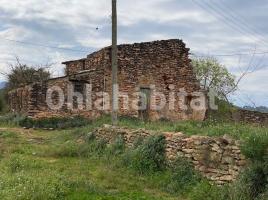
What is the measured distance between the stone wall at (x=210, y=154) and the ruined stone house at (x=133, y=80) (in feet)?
43.6

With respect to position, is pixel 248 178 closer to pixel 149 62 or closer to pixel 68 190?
pixel 68 190

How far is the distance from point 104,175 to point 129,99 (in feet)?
46.0

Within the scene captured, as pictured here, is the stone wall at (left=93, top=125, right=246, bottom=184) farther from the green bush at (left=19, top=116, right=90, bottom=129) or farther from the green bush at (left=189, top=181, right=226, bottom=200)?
the green bush at (left=19, top=116, right=90, bottom=129)

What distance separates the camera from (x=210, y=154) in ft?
31.1

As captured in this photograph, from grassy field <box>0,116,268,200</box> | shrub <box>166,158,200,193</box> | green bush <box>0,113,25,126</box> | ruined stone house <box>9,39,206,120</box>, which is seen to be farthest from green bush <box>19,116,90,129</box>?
shrub <box>166,158,200,193</box>

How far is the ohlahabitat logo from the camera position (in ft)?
78.4

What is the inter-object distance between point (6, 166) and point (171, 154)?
3.92 meters

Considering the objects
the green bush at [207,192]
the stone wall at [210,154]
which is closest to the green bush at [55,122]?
the stone wall at [210,154]

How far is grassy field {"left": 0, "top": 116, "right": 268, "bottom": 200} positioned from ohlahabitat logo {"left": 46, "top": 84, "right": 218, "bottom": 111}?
943 centimetres

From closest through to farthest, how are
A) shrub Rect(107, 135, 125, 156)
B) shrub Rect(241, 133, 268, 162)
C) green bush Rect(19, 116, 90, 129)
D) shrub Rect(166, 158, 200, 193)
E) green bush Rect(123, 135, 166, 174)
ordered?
shrub Rect(241, 133, 268, 162) < shrub Rect(166, 158, 200, 193) < green bush Rect(123, 135, 166, 174) < shrub Rect(107, 135, 125, 156) < green bush Rect(19, 116, 90, 129)

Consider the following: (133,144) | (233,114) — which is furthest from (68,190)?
(233,114)

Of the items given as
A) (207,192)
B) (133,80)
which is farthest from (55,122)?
(207,192)

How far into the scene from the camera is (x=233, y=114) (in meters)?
26.6

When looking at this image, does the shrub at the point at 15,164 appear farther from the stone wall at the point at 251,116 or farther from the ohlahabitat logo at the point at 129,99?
the stone wall at the point at 251,116
